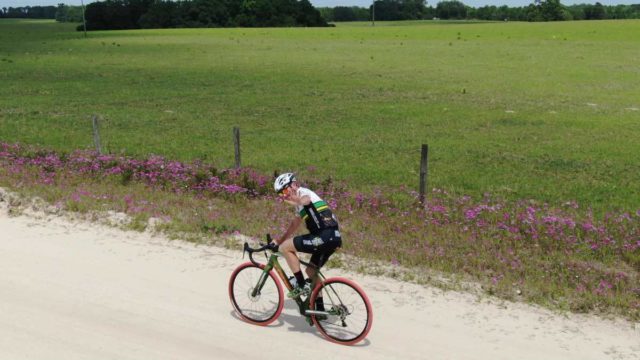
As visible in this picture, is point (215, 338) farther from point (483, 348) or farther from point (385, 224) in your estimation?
point (385, 224)

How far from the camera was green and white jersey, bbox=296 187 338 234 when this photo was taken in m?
8.68

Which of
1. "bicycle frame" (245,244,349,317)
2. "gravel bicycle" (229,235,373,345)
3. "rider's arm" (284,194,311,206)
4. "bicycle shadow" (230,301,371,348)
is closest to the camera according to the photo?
"rider's arm" (284,194,311,206)

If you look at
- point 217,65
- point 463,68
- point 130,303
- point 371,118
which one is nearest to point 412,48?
point 463,68

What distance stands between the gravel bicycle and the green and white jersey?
605mm

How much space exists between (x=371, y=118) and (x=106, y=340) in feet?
74.2

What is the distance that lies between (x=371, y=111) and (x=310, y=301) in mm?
24027

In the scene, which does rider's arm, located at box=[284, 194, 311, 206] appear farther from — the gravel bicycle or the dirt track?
the dirt track

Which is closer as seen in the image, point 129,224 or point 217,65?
point 129,224

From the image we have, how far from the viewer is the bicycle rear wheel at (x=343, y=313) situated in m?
8.72

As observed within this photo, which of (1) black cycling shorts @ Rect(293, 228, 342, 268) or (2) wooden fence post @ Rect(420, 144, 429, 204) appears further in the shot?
(2) wooden fence post @ Rect(420, 144, 429, 204)

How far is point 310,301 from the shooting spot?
9086mm

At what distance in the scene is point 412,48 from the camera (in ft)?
236

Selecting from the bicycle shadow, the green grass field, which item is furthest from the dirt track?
the green grass field

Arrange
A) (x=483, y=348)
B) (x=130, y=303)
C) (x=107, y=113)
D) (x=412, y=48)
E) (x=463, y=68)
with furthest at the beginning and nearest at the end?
1. (x=412, y=48)
2. (x=463, y=68)
3. (x=107, y=113)
4. (x=130, y=303)
5. (x=483, y=348)
